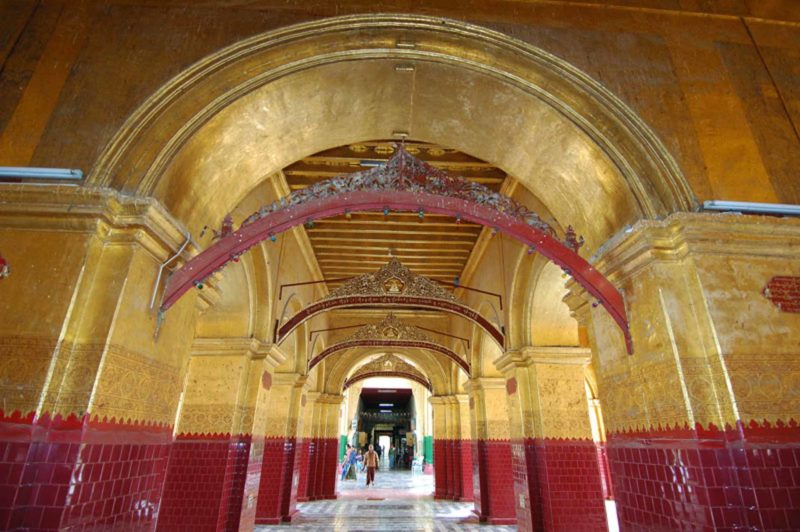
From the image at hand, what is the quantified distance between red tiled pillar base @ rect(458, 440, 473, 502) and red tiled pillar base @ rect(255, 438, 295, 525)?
4705 millimetres

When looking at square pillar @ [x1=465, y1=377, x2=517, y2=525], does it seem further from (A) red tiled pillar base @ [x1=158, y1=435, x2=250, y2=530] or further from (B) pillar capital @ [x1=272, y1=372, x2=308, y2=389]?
(A) red tiled pillar base @ [x1=158, y1=435, x2=250, y2=530]

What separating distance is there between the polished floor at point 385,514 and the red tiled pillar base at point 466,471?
0.36 metres

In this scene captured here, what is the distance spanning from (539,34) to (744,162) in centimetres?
185

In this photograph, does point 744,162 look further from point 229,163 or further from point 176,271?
point 176,271

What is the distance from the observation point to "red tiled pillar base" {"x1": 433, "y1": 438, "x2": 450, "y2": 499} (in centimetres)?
1152

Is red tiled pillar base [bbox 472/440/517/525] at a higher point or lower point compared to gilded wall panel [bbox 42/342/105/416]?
lower

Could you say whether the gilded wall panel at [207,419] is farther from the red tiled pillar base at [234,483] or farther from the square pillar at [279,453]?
the square pillar at [279,453]

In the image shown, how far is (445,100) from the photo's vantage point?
379 cm

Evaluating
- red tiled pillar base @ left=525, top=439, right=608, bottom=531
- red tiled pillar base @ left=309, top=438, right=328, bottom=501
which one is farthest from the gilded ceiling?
red tiled pillar base @ left=309, top=438, right=328, bottom=501

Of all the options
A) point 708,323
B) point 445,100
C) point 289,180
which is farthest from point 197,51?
point 708,323

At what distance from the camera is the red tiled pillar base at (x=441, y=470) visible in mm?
11516

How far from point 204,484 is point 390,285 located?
3399mm

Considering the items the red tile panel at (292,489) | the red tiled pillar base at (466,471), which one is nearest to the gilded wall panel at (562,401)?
the red tile panel at (292,489)

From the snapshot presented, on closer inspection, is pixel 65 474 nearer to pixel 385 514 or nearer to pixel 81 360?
pixel 81 360
